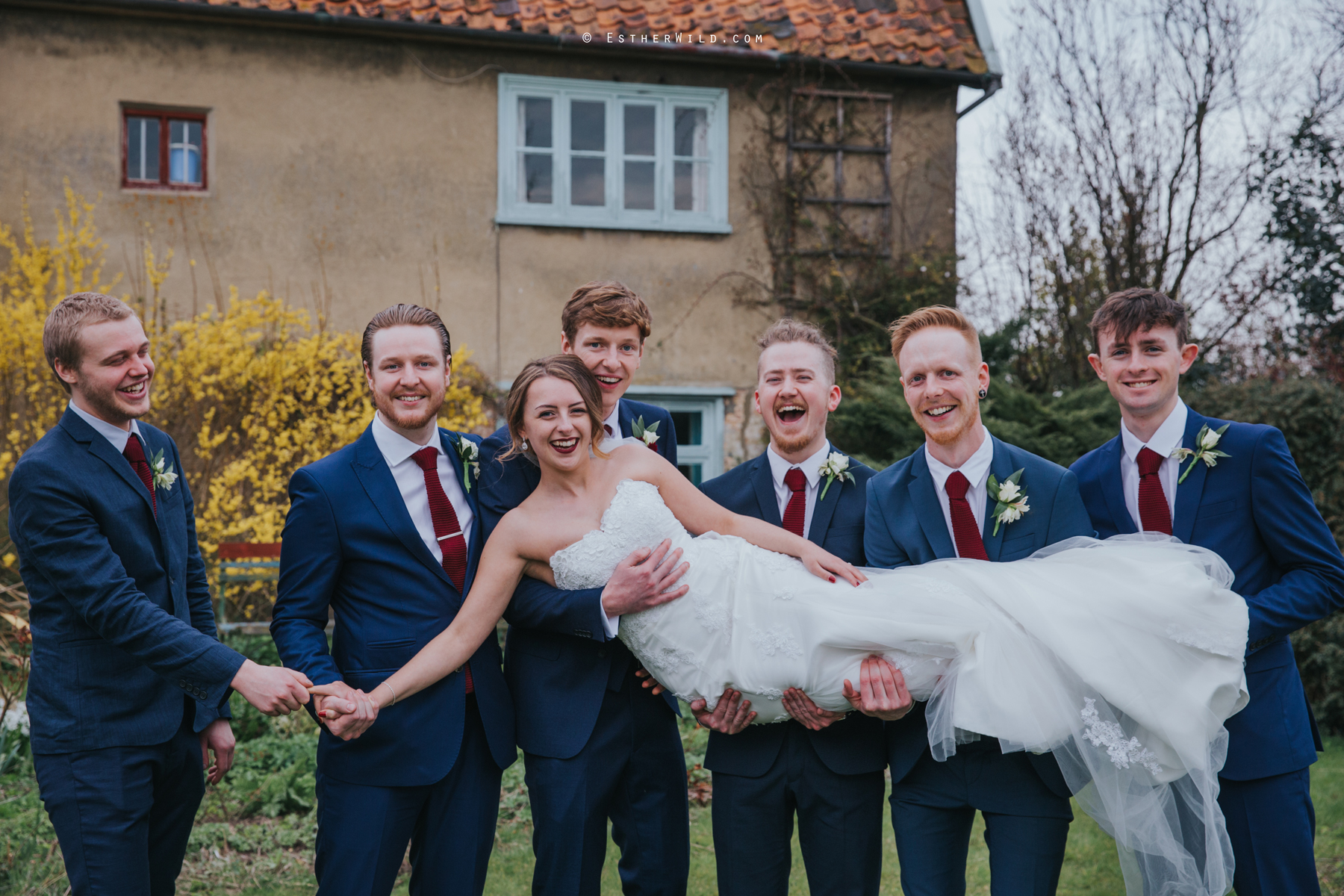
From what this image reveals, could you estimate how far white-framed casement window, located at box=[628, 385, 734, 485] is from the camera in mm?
10344

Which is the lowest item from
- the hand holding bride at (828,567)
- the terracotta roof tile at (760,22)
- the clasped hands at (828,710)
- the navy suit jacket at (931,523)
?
the clasped hands at (828,710)

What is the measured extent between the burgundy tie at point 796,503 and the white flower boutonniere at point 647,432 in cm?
56

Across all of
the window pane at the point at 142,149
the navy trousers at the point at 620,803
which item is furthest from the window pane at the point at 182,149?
the navy trousers at the point at 620,803

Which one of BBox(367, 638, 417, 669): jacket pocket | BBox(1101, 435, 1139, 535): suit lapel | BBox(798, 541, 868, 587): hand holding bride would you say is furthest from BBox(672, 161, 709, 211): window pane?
BBox(367, 638, 417, 669): jacket pocket

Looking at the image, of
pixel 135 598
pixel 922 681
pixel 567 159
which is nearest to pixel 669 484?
pixel 922 681

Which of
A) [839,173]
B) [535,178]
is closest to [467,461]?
[535,178]

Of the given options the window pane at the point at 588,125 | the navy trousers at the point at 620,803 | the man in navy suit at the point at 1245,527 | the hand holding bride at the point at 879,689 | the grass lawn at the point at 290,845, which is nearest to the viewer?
the hand holding bride at the point at 879,689

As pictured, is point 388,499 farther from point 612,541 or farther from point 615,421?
point 615,421

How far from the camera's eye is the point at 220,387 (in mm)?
8633

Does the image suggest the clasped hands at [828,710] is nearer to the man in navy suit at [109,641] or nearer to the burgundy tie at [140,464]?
the man in navy suit at [109,641]

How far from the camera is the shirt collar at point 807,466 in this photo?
354 cm

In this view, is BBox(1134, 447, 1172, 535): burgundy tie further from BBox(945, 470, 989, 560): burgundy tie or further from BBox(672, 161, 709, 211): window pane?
BBox(672, 161, 709, 211): window pane

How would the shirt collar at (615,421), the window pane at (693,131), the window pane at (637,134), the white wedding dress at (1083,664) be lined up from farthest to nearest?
the window pane at (693,131) < the window pane at (637,134) < the shirt collar at (615,421) < the white wedding dress at (1083,664)

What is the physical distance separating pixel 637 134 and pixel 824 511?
772cm
